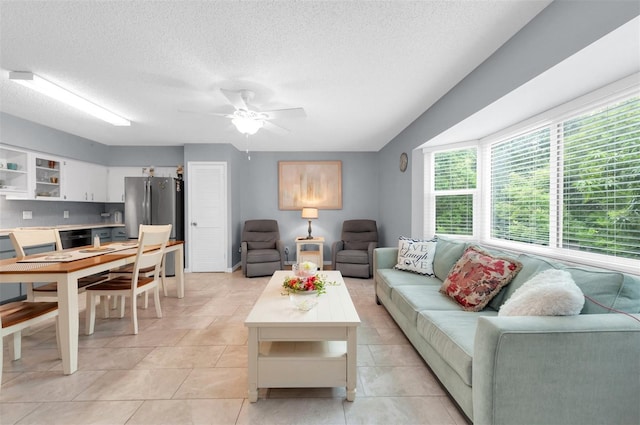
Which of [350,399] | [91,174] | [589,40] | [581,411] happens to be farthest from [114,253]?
[589,40]

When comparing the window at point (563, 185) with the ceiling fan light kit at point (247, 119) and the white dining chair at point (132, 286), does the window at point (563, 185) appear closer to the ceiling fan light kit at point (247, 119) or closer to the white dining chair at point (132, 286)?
the ceiling fan light kit at point (247, 119)

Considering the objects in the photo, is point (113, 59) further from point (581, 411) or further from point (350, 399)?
point (581, 411)

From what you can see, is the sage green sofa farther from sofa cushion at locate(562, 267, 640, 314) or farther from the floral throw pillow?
the floral throw pillow

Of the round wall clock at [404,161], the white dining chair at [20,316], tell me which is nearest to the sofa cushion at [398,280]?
the round wall clock at [404,161]

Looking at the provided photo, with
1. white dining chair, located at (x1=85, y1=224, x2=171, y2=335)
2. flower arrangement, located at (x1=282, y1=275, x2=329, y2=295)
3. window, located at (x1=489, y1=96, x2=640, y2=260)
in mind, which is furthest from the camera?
white dining chair, located at (x1=85, y1=224, x2=171, y2=335)

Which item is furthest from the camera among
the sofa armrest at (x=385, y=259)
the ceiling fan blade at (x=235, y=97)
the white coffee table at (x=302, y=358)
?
the sofa armrest at (x=385, y=259)

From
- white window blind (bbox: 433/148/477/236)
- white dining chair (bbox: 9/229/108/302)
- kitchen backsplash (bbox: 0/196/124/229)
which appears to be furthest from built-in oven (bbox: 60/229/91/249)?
white window blind (bbox: 433/148/477/236)

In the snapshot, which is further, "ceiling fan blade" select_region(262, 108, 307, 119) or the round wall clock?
the round wall clock

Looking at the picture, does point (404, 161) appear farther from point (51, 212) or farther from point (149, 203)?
point (51, 212)

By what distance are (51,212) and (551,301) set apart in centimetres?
617

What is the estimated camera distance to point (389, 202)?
4.94 meters

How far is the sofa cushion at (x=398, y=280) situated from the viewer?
2.67m

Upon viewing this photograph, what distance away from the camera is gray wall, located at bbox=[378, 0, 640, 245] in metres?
1.32

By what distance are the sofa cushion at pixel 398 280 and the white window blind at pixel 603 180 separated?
3.61ft
